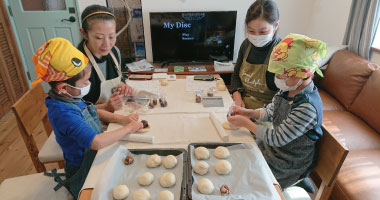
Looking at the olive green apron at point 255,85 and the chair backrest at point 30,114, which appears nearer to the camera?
the chair backrest at point 30,114

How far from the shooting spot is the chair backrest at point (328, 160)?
3.32 ft

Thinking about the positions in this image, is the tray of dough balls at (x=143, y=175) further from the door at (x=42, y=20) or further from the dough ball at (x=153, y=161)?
the door at (x=42, y=20)

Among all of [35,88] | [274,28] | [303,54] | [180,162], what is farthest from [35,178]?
[274,28]

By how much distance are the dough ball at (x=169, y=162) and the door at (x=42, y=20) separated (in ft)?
9.95

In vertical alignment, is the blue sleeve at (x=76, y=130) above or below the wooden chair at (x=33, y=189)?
above

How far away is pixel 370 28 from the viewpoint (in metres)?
2.41

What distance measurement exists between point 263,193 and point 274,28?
1119 mm

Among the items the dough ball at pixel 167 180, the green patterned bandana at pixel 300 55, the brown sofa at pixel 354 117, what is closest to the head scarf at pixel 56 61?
the dough ball at pixel 167 180

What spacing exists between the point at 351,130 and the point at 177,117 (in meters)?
1.59

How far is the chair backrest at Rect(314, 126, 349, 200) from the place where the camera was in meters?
1.01

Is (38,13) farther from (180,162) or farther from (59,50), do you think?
(180,162)

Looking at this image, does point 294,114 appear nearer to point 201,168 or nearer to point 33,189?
point 201,168

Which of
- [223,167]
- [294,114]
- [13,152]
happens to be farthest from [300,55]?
[13,152]

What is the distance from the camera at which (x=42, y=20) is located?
10.9 feet
